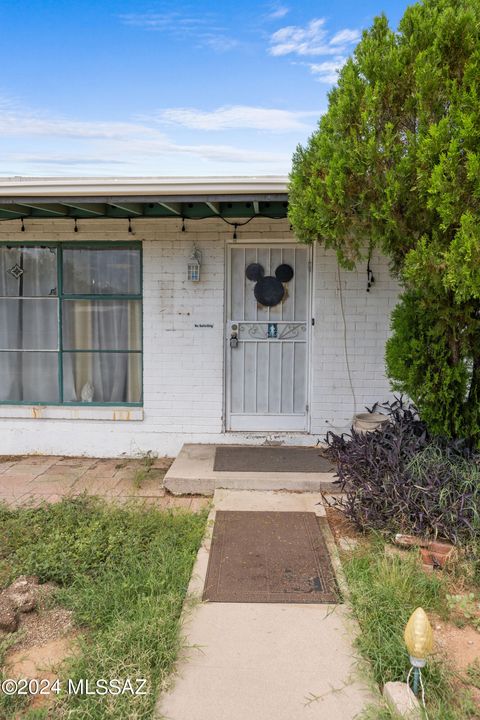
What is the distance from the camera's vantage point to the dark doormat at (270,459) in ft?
15.5

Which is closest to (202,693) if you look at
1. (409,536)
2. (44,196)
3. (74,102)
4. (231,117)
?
(409,536)

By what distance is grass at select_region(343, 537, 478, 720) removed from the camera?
6.91 ft

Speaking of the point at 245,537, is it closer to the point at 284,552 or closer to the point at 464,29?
the point at 284,552

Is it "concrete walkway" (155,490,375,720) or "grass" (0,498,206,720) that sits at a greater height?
"grass" (0,498,206,720)

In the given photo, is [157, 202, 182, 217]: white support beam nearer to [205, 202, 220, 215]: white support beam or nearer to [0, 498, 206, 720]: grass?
[205, 202, 220, 215]: white support beam

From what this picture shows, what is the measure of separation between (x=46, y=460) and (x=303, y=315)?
3124mm

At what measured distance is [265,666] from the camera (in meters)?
2.33

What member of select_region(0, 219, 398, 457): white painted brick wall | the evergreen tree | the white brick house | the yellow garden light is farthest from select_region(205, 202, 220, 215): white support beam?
the yellow garden light

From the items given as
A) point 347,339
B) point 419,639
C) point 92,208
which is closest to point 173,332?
point 92,208

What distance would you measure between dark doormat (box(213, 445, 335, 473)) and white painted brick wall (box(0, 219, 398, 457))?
217 millimetres

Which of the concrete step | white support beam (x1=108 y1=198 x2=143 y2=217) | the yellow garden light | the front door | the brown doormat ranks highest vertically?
white support beam (x1=108 y1=198 x2=143 y2=217)

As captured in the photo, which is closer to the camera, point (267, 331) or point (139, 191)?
point (139, 191)
